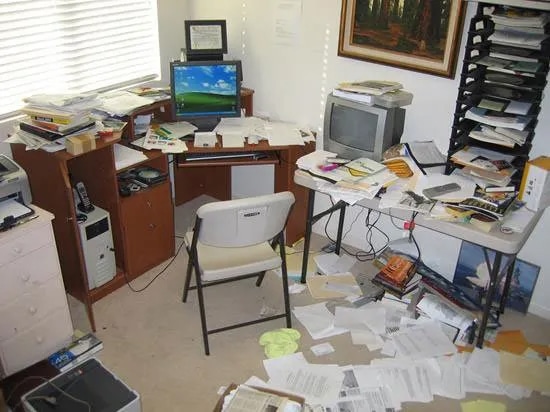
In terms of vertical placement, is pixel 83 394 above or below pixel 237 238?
below

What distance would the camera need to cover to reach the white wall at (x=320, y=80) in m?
3.09

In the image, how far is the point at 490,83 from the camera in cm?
275

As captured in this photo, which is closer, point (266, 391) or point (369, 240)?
point (266, 391)

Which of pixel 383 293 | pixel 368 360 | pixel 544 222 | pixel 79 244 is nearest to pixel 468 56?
pixel 544 222

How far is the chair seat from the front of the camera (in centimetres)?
266

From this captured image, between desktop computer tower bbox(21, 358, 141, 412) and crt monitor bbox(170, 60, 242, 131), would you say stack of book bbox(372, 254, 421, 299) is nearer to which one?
crt monitor bbox(170, 60, 242, 131)

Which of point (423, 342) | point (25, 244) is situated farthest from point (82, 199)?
point (423, 342)

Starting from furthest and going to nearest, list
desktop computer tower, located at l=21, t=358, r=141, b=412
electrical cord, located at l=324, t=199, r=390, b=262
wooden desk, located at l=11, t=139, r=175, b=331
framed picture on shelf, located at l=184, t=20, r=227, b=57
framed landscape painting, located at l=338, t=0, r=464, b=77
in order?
electrical cord, located at l=324, t=199, r=390, b=262, framed picture on shelf, located at l=184, t=20, r=227, b=57, framed landscape painting, located at l=338, t=0, r=464, b=77, wooden desk, located at l=11, t=139, r=175, b=331, desktop computer tower, located at l=21, t=358, r=141, b=412

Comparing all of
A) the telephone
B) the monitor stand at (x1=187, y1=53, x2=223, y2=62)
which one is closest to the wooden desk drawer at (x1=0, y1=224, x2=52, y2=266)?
the telephone

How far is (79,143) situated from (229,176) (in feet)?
5.31

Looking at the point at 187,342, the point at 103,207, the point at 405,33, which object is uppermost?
the point at 405,33

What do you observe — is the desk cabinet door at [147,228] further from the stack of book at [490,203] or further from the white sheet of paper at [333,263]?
the stack of book at [490,203]

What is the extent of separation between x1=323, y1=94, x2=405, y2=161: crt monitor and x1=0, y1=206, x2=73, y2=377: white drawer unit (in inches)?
62.8

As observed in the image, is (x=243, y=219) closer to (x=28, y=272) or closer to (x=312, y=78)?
(x=28, y=272)
